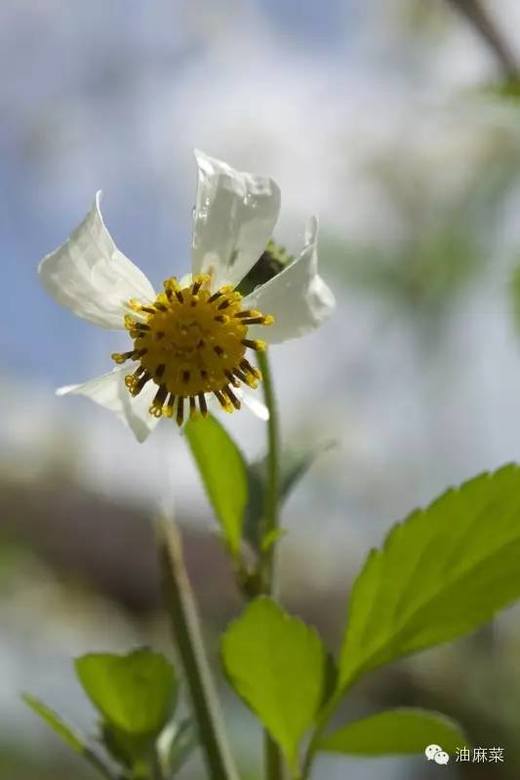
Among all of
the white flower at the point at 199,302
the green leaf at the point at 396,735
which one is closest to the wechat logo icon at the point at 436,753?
the green leaf at the point at 396,735

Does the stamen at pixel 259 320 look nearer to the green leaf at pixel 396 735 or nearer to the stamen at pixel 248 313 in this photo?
the stamen at pixel 248 313

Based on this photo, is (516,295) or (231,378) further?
(516,295)

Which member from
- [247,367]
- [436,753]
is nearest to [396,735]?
[436,753]

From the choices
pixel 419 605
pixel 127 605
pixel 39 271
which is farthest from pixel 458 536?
pixel 127 605

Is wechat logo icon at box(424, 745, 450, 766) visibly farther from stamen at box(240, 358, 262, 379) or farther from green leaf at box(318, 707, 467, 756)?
stamen at box(240, 358, 262, 379)

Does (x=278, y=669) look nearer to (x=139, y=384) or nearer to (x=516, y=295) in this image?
(x=139, y=384)

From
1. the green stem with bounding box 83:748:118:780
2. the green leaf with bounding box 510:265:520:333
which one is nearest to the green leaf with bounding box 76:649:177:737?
the green stem with bounding box 83:748:118:780
